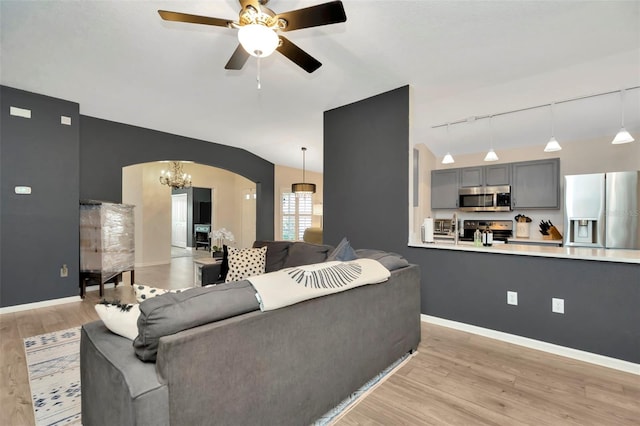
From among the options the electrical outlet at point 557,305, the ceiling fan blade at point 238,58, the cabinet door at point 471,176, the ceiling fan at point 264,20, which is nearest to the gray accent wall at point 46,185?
the ceiling fan blade at point 238,58

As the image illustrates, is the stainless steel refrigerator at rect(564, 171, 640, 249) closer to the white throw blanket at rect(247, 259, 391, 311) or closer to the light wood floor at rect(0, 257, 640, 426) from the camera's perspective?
the light wood floor at rect(0, 257, 640, 426)

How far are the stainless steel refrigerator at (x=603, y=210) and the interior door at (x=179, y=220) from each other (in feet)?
37.6

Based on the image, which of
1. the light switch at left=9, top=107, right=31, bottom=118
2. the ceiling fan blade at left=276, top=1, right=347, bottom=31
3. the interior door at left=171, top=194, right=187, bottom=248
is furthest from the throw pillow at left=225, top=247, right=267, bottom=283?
the interior door at left=171, top=194, right=187, bottom=248

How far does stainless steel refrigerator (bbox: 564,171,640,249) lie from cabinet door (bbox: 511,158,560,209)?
34 centimetres

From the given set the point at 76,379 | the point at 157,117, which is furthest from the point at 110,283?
the point at 76,379

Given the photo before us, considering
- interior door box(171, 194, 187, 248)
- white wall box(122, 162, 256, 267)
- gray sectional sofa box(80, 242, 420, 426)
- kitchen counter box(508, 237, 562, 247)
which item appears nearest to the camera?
gray sectional sofa box(80, 242, 420, 426)

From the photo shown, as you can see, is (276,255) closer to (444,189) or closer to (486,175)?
(444,189)

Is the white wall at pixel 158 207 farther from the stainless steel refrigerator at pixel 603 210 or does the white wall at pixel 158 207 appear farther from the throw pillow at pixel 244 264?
the stainless steel refrigerator at pixel 603 210

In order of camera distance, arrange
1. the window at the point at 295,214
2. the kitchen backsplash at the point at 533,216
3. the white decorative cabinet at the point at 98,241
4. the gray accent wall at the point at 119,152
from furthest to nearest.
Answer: the window at the point at 295,214
the kitchen backsplash at the point at 533,216
the gray accent wall at the point at 119,152
the white decorative cabinet at the point at 98,241

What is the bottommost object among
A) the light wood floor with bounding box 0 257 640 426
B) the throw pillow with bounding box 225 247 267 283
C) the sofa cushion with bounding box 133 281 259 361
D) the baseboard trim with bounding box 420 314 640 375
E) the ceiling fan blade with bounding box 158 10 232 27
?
the light wood floor with bounding box 0 257 640 426

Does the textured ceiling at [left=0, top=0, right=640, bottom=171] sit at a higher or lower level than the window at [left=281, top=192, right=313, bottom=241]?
higher

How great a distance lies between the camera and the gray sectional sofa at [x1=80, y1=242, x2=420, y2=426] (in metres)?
1.03

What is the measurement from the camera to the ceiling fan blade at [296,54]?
2057 millimetres

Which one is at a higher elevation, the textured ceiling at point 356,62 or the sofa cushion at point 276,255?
the textured ceiling at point 356,62
